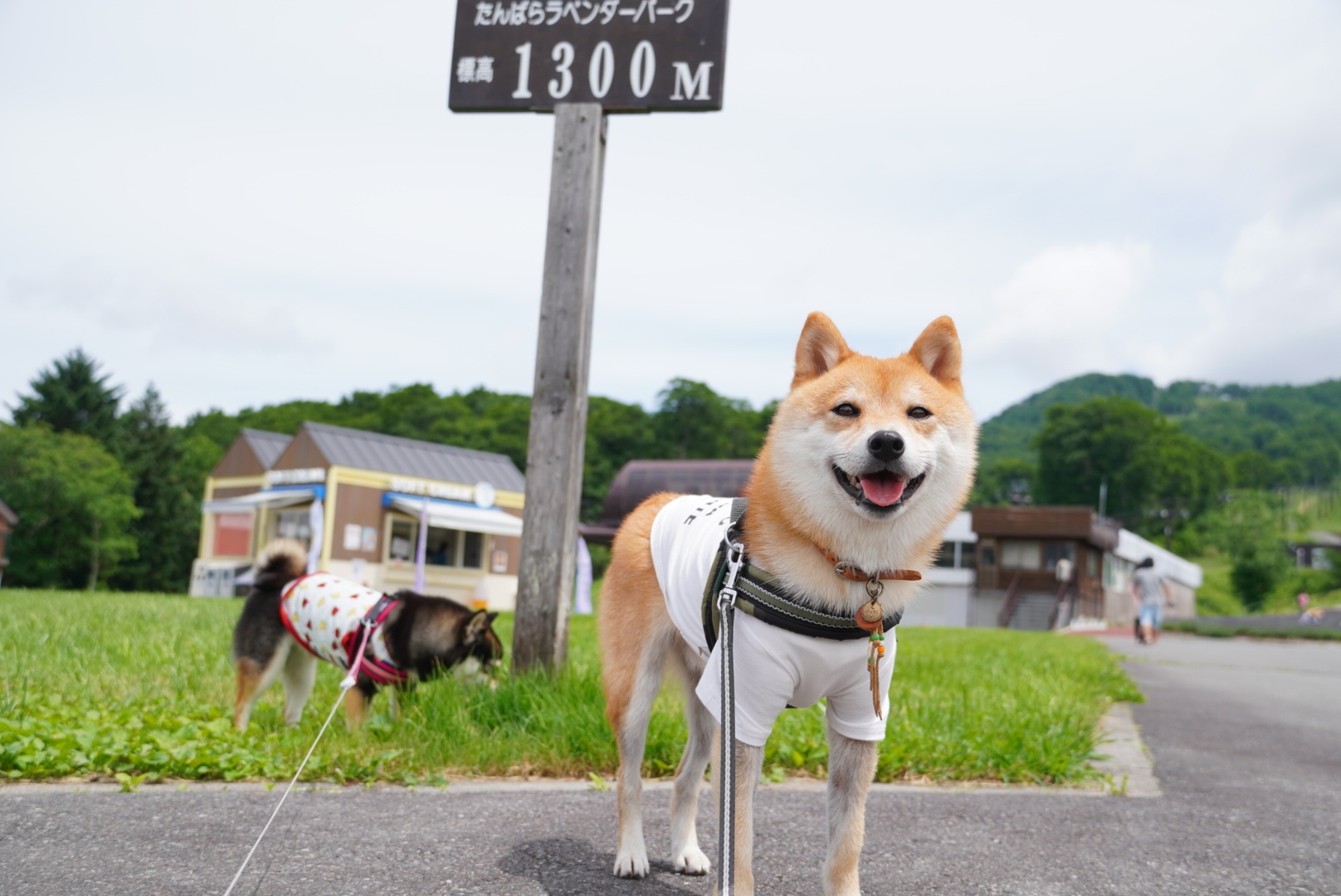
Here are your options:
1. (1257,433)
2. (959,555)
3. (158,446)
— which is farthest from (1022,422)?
(158,446)

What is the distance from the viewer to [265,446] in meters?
31.9

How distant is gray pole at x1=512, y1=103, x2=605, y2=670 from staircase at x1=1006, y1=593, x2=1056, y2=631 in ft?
129

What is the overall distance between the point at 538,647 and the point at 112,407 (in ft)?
166

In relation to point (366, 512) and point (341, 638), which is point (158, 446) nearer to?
point (366, 512)

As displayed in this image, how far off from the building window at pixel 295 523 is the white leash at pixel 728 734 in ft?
95.2

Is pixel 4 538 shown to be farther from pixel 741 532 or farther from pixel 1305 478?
pixel 1305 478

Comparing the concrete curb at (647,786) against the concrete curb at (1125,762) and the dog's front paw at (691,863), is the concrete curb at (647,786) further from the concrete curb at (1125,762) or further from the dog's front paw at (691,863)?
the dog's front paw at (691,863)

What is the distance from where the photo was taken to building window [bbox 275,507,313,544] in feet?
97.2

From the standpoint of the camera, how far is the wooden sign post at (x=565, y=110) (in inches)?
213

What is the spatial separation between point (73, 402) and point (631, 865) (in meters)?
52.1

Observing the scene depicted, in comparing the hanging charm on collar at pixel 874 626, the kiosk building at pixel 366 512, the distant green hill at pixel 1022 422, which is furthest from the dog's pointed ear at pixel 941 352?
the distant green hill at pixel 1022 422

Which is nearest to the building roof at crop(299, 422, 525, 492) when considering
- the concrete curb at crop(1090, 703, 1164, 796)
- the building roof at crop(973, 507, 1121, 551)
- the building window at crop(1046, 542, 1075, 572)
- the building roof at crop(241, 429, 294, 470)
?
the building roof at crop(241, 429, 294, 470)

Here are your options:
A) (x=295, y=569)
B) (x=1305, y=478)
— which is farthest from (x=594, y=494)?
(x=1305, y=478)

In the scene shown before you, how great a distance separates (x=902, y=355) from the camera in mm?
2816
